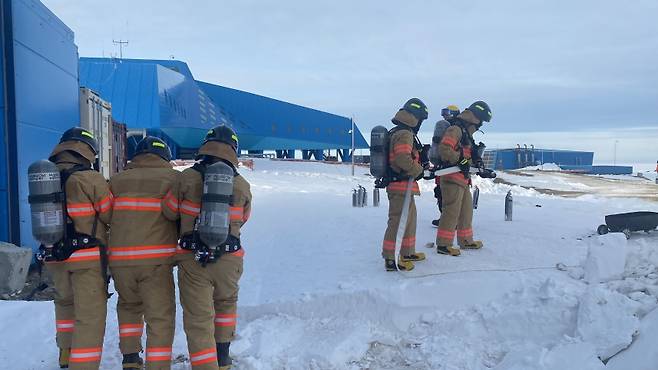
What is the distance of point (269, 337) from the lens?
189 inches

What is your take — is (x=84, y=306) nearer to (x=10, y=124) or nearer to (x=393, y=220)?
(x=393, y=220)

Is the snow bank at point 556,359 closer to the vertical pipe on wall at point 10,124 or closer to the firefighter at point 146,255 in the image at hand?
the firefighter at point 146,255

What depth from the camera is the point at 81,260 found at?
12.6 ft

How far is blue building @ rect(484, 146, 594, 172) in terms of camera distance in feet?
193

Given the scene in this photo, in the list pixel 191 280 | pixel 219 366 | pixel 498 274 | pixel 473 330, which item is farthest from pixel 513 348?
pixel 191 280

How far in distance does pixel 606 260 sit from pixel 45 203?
201 inches

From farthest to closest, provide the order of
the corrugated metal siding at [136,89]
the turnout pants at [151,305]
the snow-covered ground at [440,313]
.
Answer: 1. the corrugated metal siding at [136,89]
2. the snow-covered ground at [440,313]
3. the turnout pants at [151,305]

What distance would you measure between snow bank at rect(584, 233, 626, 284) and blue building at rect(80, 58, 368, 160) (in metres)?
21.6

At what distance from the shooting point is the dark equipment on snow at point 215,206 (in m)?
3.73

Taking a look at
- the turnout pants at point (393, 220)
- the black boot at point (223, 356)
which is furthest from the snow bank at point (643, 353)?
the black boot at point (223, 356)

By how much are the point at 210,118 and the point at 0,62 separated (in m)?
27.3

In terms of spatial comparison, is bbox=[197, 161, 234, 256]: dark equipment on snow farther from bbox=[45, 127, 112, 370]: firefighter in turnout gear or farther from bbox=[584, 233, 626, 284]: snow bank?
bbox=[584, 233, 626, 284]: snow bank

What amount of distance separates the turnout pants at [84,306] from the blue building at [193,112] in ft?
69.1

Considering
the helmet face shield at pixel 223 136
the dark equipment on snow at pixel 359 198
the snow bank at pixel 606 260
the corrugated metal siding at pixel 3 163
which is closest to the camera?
the helmet face shield at pixel 223 136
